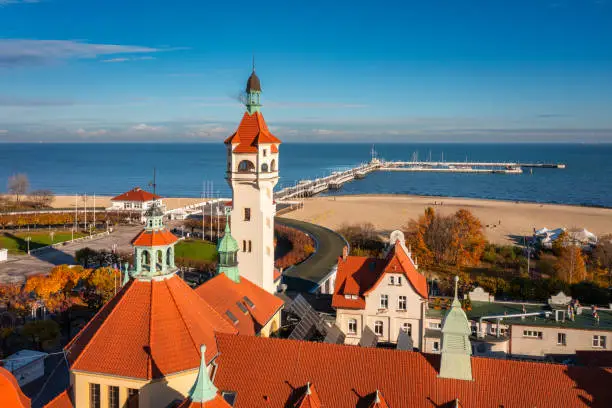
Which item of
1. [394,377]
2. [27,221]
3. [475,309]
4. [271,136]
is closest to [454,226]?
[475,309]

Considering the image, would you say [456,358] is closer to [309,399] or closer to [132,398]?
[309,399]

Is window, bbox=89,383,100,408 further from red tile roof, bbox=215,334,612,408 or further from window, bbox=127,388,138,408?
red tile roof, bbox=215,334,612,408

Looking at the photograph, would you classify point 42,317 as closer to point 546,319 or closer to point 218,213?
point 546,319

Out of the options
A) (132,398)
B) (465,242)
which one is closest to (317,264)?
(465,242)

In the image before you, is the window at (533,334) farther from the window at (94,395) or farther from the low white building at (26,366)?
the low white building at (26,366)

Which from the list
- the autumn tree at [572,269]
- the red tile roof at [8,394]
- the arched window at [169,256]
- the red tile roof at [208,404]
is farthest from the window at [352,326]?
the autumn tree at [572,269]

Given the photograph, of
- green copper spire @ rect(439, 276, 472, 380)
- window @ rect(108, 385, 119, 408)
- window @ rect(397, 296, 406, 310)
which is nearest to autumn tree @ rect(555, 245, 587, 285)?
window @ rect(397, 296, 406, 310)
